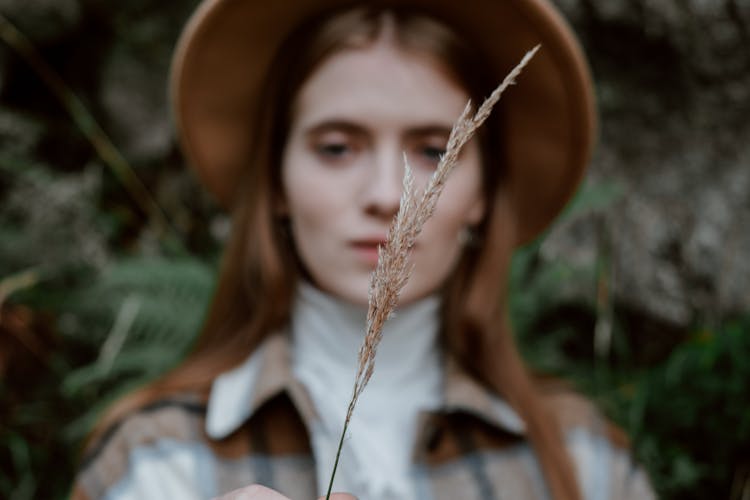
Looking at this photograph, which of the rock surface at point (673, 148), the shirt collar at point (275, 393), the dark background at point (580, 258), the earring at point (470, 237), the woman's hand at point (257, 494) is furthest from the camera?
the rock surface at point (673, 148)

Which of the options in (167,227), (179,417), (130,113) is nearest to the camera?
(179,417)

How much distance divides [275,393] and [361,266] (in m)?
0.32

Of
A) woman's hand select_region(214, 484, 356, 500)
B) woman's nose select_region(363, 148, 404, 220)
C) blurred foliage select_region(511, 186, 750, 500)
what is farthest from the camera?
blurred foliage select_region(511, 186, 750, 500)

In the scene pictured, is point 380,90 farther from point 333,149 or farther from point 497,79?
point 497,79

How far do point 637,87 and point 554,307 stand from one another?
781 millimetres

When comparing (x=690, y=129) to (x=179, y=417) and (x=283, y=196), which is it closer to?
(x=283, y=196)

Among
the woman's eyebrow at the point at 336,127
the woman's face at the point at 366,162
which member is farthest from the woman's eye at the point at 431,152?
the woman's eyebrow at the point at 336,127

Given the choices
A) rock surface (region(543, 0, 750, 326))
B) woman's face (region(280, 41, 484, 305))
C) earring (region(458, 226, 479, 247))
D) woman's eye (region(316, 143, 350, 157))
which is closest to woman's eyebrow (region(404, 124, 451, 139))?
woman's face (region(280, 41, 484, 305))

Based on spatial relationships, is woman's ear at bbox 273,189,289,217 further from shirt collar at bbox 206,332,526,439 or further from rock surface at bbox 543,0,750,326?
rock surface at bbox 543,0,750,326

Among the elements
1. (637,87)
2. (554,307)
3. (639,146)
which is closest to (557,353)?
(554,307)

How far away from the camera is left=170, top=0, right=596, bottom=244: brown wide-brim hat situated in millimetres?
1682

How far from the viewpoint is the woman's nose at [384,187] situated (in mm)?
1508

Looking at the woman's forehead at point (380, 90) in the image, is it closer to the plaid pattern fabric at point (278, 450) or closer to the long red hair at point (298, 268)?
the long red hair at point (298, 268)

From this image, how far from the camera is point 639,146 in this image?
2652 millimetres
